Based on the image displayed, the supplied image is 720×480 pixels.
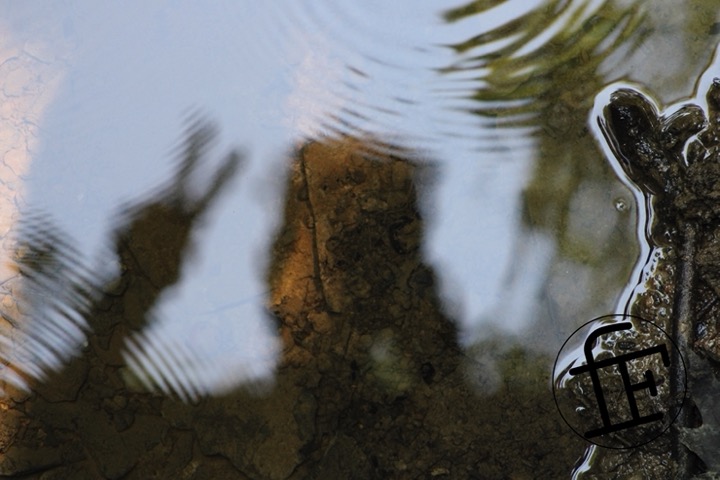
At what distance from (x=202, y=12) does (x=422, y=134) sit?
1113mm

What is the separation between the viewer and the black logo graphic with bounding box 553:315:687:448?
2348 millimetres

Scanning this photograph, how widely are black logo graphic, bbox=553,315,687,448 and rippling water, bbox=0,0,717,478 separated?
0.08 meters

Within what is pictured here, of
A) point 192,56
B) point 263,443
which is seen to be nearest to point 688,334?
point 263,443

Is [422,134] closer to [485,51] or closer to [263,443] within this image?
[485,51]

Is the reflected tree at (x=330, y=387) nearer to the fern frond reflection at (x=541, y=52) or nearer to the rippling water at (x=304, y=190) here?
the rippling water at (x=304, y=190)

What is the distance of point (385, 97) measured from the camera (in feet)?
8.60

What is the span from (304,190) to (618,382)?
142 cm

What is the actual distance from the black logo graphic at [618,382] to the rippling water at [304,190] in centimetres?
8

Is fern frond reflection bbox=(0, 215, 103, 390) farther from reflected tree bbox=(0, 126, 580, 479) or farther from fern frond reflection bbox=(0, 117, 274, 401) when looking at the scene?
reflected tree bbox=(0, 126, 580, 479)

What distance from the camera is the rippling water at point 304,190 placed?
2.47 m

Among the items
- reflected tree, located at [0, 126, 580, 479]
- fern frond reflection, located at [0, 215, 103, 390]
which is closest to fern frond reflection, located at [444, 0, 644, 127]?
reflected tree, located at [0, 126, 580, 479]

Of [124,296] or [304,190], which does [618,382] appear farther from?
[124,296]

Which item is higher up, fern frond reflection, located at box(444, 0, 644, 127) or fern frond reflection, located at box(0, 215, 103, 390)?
fern frond reflection, located at box(444, 0, 644, 127)

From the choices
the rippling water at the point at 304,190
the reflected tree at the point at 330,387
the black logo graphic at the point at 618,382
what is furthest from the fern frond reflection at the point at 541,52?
the black logo graphic at the point at 618,382
